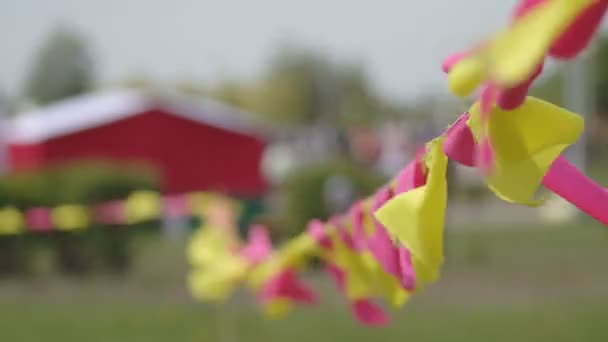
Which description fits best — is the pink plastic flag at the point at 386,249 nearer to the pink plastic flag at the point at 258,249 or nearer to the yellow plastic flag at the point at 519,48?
the yellow plastic flag at the point at 519,48

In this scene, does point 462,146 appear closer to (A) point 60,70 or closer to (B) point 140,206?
(B) point 140,206

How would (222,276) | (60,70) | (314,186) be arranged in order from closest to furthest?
1. (222,276)
2. (314,186)
3. (60,70)

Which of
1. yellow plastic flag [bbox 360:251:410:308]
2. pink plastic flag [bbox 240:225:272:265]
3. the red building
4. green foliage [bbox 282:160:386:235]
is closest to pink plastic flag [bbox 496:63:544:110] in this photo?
yellow plastic flag [bbox 360:251:410:308]

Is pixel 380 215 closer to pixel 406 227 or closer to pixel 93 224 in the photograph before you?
pixel 406 227

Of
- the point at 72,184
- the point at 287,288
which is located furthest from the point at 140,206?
the point at 287,288

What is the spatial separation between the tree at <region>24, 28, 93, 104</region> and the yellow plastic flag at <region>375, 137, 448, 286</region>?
171 ft

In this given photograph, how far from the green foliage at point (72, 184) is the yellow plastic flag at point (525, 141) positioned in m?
9.53

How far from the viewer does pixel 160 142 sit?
15.2m

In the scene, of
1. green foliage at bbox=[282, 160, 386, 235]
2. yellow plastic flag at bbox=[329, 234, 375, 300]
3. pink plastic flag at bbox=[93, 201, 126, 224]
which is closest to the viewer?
yellow plastic flag at bbox=[329, 234, 375, 300]

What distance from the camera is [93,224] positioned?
388 inches

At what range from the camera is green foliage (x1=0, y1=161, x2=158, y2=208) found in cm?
994

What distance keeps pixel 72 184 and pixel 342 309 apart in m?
3.85

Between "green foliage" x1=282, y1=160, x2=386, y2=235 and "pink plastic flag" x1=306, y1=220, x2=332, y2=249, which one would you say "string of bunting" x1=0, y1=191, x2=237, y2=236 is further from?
"pink plastic flag" x1=306, y1=220, x2=332, y2=249


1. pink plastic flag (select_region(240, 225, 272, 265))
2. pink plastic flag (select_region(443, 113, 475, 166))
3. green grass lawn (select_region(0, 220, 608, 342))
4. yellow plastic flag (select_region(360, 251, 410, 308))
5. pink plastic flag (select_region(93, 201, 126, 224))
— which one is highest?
pink plastic flag (select_region(93, 201, 126, 224))
